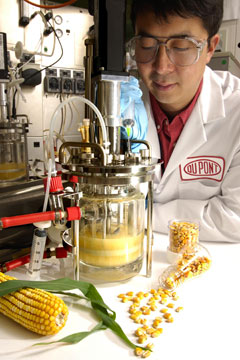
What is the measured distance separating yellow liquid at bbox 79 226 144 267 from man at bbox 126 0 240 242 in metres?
0.44

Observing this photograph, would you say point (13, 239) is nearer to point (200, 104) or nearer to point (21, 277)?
point (21, 277)

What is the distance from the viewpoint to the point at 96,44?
0.84 m

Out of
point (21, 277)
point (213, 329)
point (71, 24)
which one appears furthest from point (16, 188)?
point (71, 24)

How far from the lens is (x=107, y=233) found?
2.50 feet

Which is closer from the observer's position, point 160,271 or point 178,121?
point 160,271

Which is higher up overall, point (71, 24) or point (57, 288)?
point (71, 24)

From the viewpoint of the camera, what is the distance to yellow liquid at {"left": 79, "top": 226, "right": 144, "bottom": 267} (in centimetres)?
76

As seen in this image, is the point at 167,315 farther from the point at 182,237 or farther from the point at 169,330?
the point at 182,237

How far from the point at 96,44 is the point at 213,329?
2.51ft

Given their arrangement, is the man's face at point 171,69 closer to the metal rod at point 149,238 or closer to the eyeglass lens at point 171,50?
the eyeglass lens at point 171,50

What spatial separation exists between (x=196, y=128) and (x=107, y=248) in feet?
2.76

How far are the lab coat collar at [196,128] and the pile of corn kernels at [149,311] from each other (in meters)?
0.74

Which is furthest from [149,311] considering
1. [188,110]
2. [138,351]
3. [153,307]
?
[188,110]

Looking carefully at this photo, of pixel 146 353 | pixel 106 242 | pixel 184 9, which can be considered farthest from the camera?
pixel 184 9
